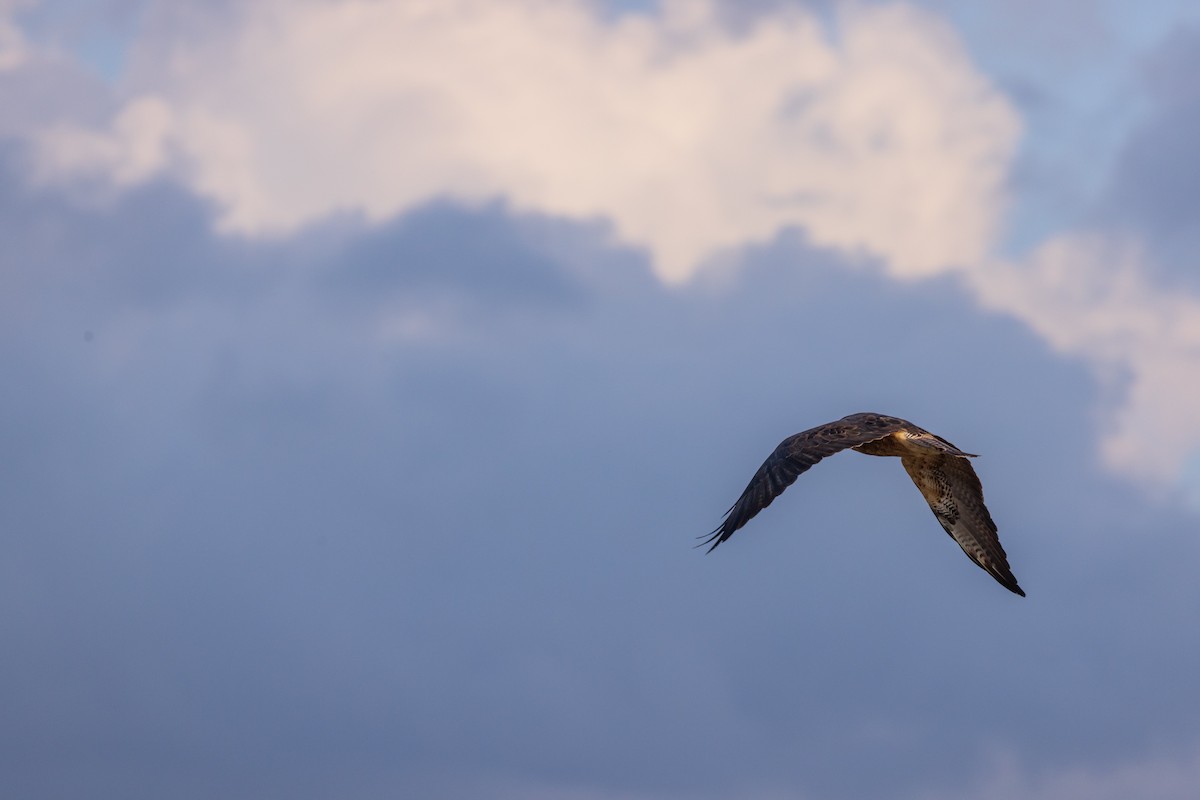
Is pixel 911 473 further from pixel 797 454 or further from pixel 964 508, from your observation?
pixel 797 454

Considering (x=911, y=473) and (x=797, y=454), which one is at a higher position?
(x=911, y=473)

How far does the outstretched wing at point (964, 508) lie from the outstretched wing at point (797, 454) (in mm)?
4792

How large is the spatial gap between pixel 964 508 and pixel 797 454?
1009 cm

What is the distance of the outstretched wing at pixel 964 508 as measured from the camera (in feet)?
145

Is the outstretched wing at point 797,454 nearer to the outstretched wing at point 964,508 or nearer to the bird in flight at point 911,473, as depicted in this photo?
the bird in flight at point 911,473

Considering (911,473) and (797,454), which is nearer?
(797,454)

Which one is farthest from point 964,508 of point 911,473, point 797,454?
point 797,454

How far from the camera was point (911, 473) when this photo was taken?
149 feet

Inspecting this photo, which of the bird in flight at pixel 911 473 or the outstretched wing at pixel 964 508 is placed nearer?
the bird in flight at pixel 911 473

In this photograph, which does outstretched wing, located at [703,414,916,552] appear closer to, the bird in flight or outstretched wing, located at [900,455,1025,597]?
the bird in flight

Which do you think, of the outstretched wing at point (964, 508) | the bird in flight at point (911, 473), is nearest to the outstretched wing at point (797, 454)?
the bird in flight at point (911, 473)

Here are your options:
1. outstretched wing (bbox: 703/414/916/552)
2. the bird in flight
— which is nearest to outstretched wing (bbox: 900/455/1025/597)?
the bird in flight

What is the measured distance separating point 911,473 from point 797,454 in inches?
391

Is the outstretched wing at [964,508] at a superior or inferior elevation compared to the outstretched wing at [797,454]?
superior
